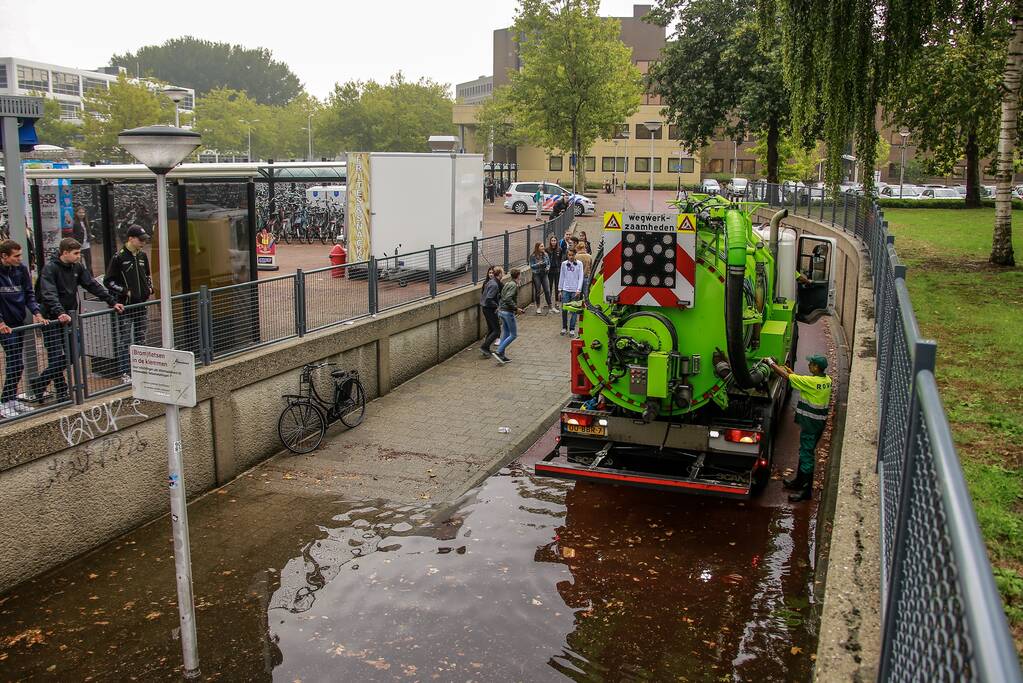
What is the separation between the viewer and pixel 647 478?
30.8ft

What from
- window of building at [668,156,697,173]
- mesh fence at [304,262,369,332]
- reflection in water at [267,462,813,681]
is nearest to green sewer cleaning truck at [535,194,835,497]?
reflection in water at [267,462,813,681]

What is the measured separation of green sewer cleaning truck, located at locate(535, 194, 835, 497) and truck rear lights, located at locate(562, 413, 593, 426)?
0.01m

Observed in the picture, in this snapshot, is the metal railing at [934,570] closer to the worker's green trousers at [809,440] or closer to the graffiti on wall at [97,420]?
the worker's green trousers at [809,440]

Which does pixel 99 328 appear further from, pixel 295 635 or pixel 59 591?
pixel 295 635

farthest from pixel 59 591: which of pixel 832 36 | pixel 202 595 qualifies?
pixel 832 36

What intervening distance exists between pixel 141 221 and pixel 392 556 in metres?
12.0

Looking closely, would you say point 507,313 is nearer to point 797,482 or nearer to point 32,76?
point 797,482

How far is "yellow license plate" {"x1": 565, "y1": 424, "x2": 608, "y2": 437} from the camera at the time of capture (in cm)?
1007

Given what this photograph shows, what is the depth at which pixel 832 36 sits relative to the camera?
14297 mm

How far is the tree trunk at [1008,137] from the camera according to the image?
50.4ft

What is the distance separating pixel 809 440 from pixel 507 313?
7.95 m

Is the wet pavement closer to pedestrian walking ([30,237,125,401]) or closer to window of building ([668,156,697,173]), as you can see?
pedestrian walking ([30,237,125,401])

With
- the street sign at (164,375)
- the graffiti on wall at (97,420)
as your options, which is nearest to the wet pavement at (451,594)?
the graffiti on wall at (97,420)

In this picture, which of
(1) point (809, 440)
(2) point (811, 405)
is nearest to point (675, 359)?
(2) point (811, 405)
